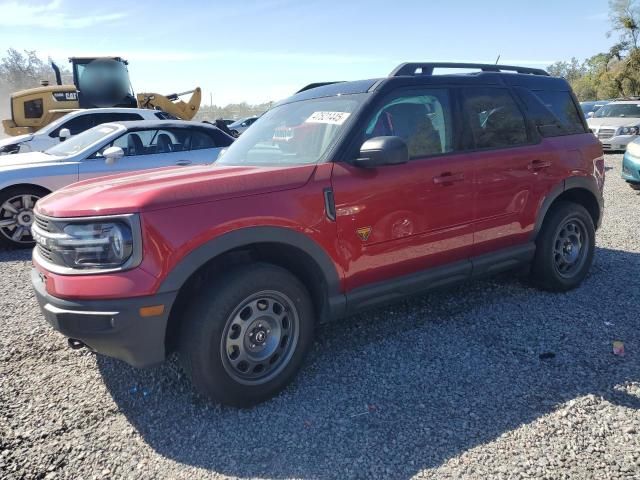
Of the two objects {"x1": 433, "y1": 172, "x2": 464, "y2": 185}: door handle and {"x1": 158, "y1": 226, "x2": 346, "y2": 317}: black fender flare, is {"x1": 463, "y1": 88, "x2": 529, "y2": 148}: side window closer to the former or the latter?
{"x1": 433, "y1": 172, "x2": 464, "y2": 185}: door handle

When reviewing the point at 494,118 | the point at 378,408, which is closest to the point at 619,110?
the point at 494,118

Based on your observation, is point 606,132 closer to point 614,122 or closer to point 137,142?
point 614,122

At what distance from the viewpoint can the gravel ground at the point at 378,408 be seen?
228cm

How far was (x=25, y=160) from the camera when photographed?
6633 mm

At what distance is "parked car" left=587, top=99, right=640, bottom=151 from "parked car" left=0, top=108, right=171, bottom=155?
13.0 meters

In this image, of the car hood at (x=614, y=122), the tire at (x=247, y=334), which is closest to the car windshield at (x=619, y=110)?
the car hood at (x=614, y=122)

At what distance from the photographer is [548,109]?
4.18 meters

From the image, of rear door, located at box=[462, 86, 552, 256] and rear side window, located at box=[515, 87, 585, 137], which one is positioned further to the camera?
rear side window, located at box=[515, 87, 585, 137]

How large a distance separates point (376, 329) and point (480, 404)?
1.14 m

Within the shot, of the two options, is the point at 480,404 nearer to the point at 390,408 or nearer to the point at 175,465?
the point at 390,408

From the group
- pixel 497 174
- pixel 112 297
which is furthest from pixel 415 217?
pixel 112 297

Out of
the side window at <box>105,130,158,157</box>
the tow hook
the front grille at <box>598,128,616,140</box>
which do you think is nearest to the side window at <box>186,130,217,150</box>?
the side window at <box>105,130,158,157</box>

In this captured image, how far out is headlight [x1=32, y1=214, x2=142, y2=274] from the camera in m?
2.32

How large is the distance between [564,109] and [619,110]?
557 inches
